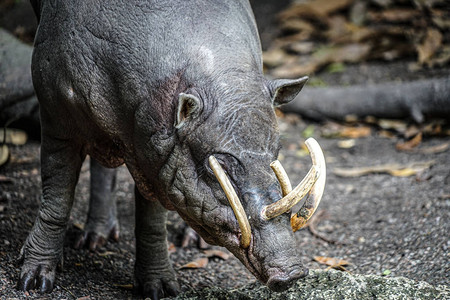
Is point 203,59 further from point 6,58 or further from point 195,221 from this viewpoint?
point 6,58

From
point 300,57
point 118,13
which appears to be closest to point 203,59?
point 118,13

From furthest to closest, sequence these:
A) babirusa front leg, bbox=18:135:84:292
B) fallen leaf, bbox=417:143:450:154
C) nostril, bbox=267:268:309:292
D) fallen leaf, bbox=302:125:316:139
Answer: fallen leaf, bbox=302:125:316:139, fallen leaf, bbox=417:143:450:154, babirusa front leg, bbox=18:135:84:292, nostril, bbox=267:268:309:292

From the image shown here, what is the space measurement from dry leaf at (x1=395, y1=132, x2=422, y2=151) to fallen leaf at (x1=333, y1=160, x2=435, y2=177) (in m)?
0.55

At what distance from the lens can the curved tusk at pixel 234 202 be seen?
2977mm

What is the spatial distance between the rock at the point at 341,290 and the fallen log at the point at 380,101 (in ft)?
13.4

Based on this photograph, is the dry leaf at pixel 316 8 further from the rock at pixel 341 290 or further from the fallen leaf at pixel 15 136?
the rock at pixel 341 290

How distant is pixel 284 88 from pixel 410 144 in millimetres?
3923

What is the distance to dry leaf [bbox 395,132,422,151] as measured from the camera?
7.02m

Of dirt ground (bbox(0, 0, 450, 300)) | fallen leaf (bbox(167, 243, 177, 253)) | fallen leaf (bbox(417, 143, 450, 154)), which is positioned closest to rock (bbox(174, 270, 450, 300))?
dirt ground (bbox(0, 0, 450, 300))

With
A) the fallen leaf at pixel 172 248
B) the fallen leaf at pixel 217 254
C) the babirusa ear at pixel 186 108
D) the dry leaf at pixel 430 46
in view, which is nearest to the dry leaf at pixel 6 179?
the fallen leaf at pixel 172 248

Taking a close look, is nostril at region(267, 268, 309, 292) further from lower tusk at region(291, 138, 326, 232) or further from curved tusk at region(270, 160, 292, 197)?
curved tusk at region(270, 160, 292, 197)

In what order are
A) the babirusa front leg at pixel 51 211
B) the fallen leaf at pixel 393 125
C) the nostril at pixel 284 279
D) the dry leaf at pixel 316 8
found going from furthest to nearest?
1. the dry leaf at pixel 316 8
2. the fallen leaf at pixel 393 125
3. the babirusa front leg at pixel 51 211
4. the nostril at pixel 284 279

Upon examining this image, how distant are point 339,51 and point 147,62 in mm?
6339

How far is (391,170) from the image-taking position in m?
6.40
